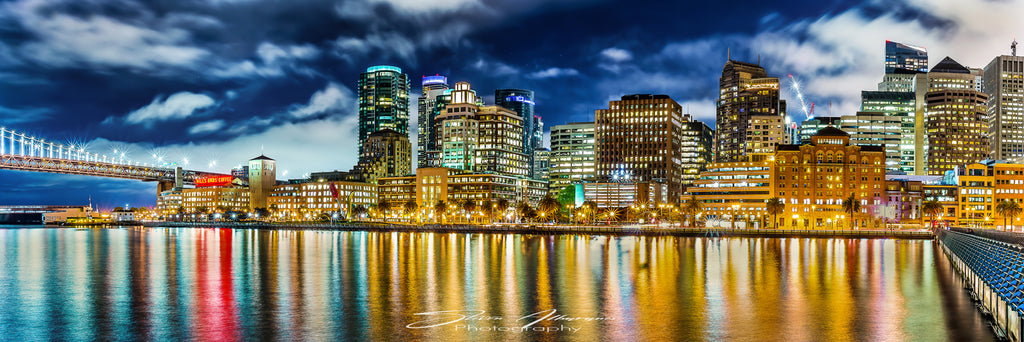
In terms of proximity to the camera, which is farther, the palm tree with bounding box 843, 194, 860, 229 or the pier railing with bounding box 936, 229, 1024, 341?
the palm tree with bounding box 843, 194, 860, 229

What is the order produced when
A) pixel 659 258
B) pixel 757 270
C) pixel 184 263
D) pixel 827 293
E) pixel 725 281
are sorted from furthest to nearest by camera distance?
pixel 659 258 → pixel 184 263 → pixel 757 270 → pixel 725 281 → pixel 827 293

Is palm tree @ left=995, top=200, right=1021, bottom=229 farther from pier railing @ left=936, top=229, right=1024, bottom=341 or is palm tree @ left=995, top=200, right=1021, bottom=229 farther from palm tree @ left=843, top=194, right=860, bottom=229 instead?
pier railing @ left=936, top=229, right=1024, bottom=341

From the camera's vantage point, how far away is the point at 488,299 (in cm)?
4372

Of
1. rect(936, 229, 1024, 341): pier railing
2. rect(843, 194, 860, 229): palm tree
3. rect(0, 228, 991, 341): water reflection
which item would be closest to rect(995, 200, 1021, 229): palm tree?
rect(843, 194, 860, 229): palm tree

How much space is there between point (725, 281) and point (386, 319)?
95.6 ft

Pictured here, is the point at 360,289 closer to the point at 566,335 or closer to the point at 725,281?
the point at 566,335

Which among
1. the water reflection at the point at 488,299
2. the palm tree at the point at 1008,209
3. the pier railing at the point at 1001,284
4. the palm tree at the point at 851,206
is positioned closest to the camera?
the pier railing at the point at 1001,284

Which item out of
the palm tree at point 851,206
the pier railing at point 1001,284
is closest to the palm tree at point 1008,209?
the palm tree at point 851,206

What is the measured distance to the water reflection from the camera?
3359cm

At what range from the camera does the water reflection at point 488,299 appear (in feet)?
110

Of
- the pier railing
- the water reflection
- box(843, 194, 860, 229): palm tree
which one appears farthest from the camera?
box(843, 194, 860, 229): palm tree

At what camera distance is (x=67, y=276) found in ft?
199

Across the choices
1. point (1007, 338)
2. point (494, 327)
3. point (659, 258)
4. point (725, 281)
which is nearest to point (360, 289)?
point (494, 327)

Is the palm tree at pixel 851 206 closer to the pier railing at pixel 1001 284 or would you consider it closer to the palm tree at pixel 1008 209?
the palm tree at pixel 1008 209
